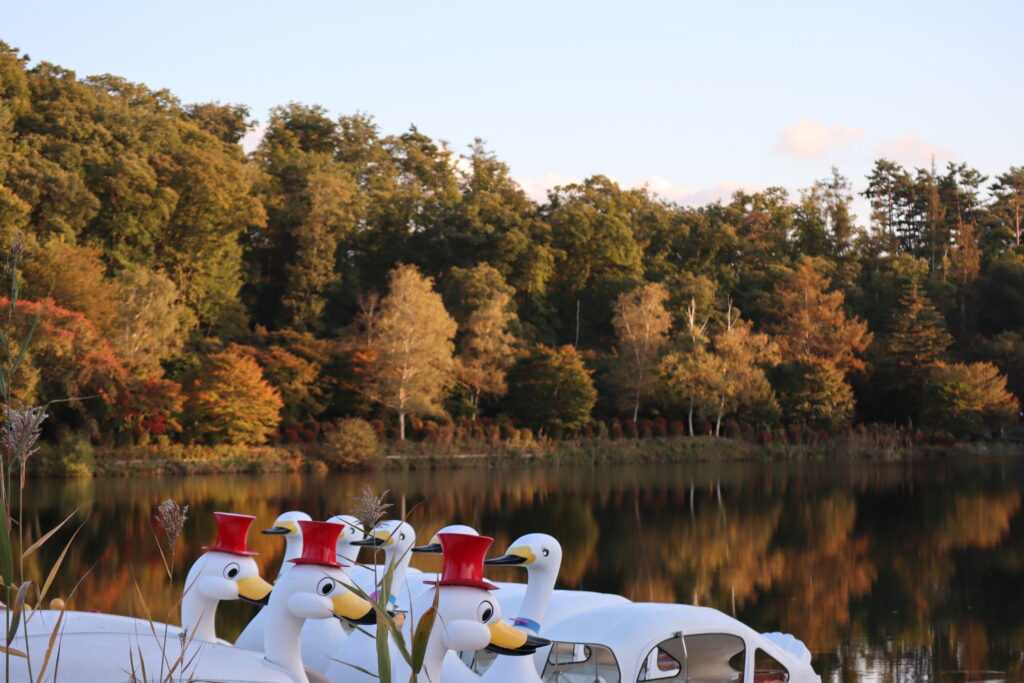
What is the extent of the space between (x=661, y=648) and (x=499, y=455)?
85.1 feet

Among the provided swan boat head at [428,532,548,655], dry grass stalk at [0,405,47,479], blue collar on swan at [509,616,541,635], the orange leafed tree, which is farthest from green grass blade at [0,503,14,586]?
the orange leafed tree

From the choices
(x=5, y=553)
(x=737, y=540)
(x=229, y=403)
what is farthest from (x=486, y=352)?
(x=5, y=553)

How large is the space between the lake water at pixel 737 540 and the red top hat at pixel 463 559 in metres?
0.97

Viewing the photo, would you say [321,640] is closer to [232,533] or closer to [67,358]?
[232,533]

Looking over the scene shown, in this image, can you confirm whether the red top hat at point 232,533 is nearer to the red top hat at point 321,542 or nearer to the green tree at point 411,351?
the red top hat at point 321,542

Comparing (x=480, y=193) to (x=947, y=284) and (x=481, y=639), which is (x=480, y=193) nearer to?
(x=947, y=284)

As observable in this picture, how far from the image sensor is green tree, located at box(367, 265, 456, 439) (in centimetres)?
3350

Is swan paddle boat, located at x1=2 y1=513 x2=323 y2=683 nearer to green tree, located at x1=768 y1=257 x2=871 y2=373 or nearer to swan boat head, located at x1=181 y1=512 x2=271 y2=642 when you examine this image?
swan boat head, located at x1=181 y1=512 x2=271 y2=642

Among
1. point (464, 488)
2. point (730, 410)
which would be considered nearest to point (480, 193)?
point (730, 410)

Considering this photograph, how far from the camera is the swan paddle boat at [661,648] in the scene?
20.3ft

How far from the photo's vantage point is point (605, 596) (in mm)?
7574

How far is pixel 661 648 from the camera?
6.75 meters

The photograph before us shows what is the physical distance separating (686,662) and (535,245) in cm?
3501

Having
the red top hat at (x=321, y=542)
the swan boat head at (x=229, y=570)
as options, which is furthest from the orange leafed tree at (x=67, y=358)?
the red top hat at (x=321, y=542)
